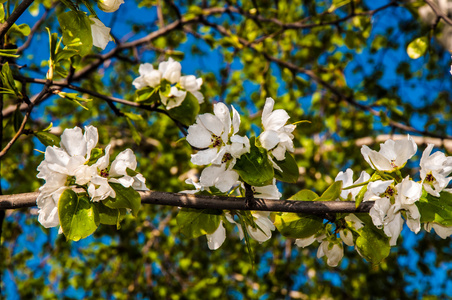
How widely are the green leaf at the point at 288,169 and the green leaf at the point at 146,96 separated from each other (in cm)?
61

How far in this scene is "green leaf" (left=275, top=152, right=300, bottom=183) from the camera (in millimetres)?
1006

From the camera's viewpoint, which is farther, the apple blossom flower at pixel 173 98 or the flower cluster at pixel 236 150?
the apple blossom flower at pixel 173 98

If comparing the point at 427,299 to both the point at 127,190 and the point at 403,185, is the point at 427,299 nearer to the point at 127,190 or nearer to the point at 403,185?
the point at 403,185

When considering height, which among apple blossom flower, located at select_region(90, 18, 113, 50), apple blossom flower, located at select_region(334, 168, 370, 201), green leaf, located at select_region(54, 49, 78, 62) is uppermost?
apple blossom flower, located at select_region(90, 18, 113, 50)

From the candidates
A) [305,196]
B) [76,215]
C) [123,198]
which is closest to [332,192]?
[305,196]

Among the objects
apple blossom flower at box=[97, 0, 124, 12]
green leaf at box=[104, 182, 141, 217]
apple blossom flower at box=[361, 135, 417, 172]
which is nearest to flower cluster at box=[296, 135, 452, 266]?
apple blossom flower at box=[361, 135, 417, 172]

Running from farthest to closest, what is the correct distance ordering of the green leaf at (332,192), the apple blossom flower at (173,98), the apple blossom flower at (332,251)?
the apple blossom flower at (173,98) → the apple blossom flower at (332,251) → the green leaf at (332,192)

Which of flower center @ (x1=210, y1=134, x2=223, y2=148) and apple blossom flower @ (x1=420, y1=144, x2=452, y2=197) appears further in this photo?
flower center @ (x1=210, y1=134, x2=223, y2=148)

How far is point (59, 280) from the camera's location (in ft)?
16.1

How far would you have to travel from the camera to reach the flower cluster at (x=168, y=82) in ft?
4.61

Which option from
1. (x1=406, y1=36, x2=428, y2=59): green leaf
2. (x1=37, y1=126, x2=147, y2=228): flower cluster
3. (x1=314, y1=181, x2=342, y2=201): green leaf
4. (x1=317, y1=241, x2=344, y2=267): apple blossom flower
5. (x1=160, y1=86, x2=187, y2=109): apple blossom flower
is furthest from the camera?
(x1=406, y1=36, x2=428, y2=59): green leaf

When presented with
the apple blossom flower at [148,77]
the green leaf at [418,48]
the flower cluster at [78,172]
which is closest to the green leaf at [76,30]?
the flower cluster at [78,172]

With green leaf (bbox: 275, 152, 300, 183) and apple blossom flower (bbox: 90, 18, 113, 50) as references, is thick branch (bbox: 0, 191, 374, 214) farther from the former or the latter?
apple blossom flower (bbox: 90, 18, 113, 50)

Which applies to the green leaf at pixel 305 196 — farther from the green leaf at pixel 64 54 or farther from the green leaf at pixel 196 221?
the green leaf at pixel 64 54
